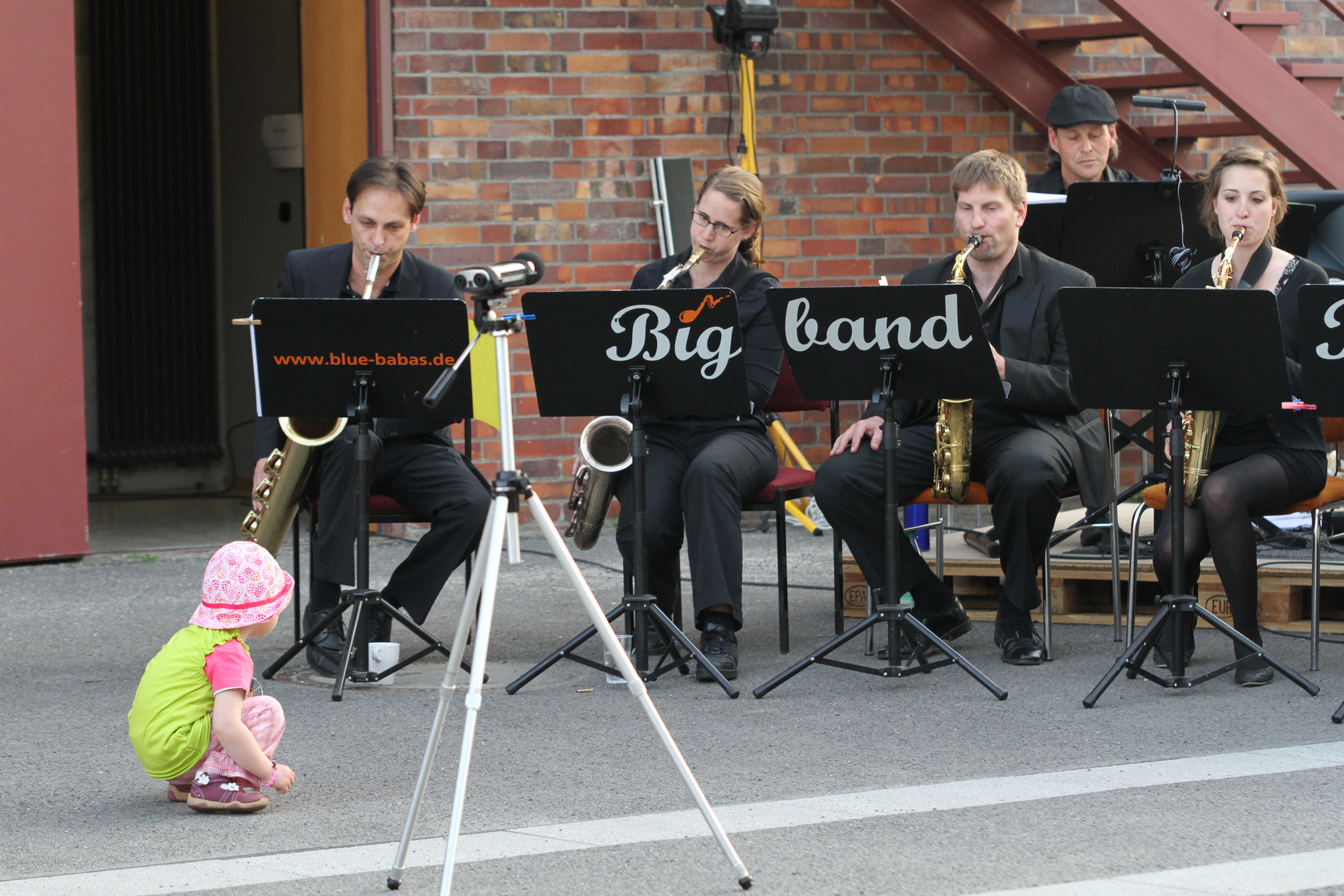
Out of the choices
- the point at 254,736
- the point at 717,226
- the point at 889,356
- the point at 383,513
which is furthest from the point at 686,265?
the point at 254,736

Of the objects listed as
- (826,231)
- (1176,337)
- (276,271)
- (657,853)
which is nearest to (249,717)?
(657,853)

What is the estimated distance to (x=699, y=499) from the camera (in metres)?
4.62

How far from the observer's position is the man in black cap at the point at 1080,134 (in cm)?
605

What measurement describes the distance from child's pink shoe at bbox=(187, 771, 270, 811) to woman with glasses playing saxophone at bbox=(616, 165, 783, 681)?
1502mm

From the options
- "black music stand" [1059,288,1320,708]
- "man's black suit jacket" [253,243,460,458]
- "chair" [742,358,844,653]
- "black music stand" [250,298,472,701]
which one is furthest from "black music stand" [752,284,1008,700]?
"man's black suit jacket" [253,243,460,458]

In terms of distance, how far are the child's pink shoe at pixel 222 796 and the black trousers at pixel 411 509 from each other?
4.27ft

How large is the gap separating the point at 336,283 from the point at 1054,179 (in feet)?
9.39

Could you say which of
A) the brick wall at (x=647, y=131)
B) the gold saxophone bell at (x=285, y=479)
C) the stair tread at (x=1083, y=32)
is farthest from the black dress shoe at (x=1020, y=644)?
the stair tread at (x=1083, y=32)

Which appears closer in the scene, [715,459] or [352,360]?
[352,360]

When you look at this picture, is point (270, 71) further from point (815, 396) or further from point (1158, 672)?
point (1158, 672)

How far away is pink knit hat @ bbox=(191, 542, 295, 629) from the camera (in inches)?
132

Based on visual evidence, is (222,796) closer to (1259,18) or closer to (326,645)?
(326,645)

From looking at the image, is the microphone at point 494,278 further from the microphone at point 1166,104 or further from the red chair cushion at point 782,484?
the microphone at point 1166,104

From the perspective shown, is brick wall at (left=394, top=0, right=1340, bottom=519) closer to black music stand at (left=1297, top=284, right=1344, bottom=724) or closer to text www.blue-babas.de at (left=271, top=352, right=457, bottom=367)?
text www.blue-babas.de at (left=271, top=352, right=457, bottom=367)
